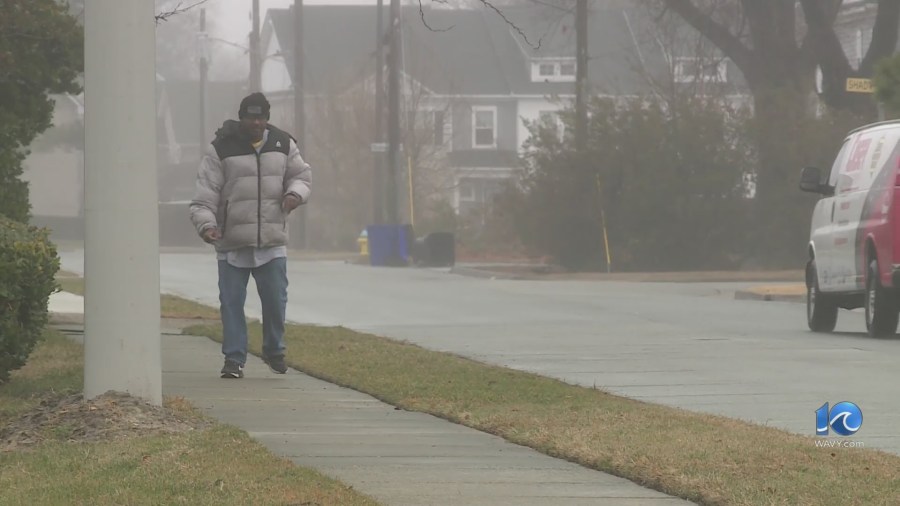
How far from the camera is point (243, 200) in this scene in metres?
11.9

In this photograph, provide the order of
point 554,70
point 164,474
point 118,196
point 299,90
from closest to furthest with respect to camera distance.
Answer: point 164,474 < point 118,196 < point 299,90 < point 554,70

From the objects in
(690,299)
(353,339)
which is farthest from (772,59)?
(353,339)

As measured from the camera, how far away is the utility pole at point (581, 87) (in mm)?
38344

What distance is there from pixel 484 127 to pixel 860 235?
56010 millimetres

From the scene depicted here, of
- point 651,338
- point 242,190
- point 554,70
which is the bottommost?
point 651,338

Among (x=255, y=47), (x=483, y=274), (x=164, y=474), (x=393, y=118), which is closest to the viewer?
(x=164, y=474)

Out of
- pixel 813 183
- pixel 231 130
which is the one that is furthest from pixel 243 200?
pixel 813 183

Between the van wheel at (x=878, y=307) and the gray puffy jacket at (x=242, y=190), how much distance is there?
7161 millimetres

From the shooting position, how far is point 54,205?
82.2 m

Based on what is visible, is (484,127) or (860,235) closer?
(860,235)

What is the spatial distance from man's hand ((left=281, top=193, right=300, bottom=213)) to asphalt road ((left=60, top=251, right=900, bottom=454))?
231 centimetres

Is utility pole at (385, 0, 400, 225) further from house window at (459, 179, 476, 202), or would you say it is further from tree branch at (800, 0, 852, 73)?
house window at (459, 179, 476, 202)

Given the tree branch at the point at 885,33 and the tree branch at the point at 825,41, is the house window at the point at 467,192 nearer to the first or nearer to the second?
the tree branch at the point at 825,41

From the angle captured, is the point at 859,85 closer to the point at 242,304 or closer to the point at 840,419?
the point at 242,304
